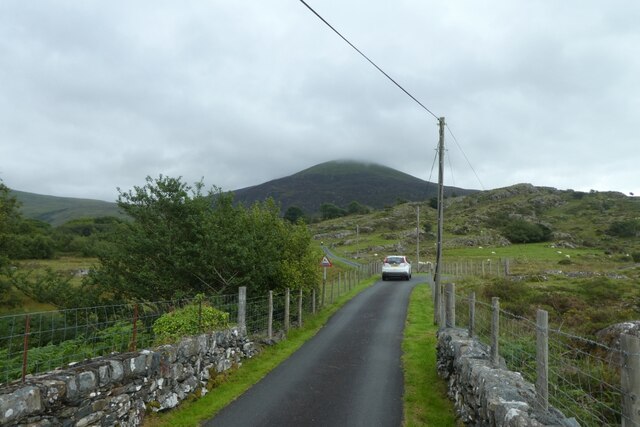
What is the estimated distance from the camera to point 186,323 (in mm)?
10109

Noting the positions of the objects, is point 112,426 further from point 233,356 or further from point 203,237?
point 203,237

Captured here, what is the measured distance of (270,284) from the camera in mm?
17172

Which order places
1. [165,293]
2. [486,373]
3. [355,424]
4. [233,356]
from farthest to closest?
[165,293]
[233,356]
[355,424]
[486,373]

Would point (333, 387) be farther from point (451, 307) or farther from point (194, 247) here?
point (194, 247)

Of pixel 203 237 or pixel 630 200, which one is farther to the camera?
pixel 630 200

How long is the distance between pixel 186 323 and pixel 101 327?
331 inches

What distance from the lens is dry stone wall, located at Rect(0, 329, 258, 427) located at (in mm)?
5426

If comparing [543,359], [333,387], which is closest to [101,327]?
A: [333,387]

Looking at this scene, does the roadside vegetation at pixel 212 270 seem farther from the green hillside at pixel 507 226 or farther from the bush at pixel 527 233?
the bush at pixel 527 233

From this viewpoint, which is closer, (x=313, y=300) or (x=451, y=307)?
(x=451, y=307)

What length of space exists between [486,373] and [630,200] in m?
142

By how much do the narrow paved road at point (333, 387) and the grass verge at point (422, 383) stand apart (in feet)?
0.71

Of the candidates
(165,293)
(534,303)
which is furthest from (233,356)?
(534,303)

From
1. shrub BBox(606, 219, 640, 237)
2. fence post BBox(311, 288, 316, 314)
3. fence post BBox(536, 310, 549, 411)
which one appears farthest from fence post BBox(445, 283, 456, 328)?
shrub BBox(606, 219, 640, 237)
